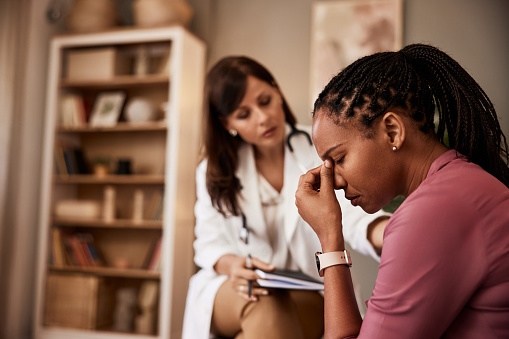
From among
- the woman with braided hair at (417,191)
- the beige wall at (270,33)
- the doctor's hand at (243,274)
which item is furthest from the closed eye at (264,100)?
the beige wall at (270,33)

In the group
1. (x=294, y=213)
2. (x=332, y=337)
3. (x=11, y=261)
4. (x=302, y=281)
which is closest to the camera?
(x=332, y=337)

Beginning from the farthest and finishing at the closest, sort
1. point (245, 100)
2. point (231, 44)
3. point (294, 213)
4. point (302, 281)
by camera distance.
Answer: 1. point (231, 44)
2. point (245, 100)
3. point (294, 213)
4. point (302, 281)

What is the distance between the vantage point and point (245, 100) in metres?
1.39

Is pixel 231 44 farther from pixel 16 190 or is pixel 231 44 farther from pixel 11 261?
pixel 11 261

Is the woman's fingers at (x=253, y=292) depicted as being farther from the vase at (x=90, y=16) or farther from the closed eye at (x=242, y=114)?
the vase at (x=90, y=16)

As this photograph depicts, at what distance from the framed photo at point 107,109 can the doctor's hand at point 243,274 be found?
5.99 ft

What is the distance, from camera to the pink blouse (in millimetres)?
553

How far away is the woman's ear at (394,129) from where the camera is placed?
66 centimetres

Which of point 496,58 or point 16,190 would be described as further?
point 16,190

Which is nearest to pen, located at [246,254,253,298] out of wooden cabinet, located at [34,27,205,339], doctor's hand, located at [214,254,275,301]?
doctor's hand, located at [214,254,275,301]

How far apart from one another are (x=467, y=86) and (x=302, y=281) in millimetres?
465

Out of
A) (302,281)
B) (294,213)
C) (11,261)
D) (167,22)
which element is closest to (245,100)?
(294,213)

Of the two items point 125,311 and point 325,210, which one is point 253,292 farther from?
point 125,311

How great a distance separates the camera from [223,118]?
1431 mm
